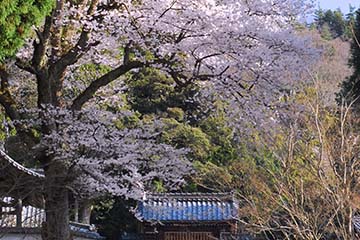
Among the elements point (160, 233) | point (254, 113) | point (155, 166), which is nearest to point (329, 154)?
point (254, 113)

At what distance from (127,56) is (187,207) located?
23.1 ft

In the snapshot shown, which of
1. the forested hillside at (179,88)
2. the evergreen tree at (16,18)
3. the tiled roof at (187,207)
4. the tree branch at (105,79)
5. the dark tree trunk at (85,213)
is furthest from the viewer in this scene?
the dark tree trunk at (85,213)

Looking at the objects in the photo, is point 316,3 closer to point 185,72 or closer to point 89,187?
point 185,72

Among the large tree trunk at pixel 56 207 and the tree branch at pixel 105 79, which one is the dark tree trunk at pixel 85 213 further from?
the tree branch at pixel 105 79

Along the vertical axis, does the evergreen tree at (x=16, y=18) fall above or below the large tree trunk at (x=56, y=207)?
above

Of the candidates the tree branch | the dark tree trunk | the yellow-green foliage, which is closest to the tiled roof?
the yellow-green foliage

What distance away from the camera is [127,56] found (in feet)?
23.0

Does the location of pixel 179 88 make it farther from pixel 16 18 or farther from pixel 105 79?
pixel 16 18

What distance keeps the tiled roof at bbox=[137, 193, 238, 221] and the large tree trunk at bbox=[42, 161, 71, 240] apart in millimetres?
6147

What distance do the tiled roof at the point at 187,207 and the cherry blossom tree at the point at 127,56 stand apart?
5804mm

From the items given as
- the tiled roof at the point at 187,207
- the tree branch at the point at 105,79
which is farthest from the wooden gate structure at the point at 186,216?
the tree branch at the point at 105,79

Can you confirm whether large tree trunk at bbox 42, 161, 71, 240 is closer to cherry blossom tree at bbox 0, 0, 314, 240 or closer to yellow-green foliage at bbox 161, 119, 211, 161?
cherry blossom tree at bbox 0, 0, 314, 240

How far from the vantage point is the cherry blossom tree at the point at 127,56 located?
6480 millimetres

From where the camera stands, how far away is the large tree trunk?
22.7ft
